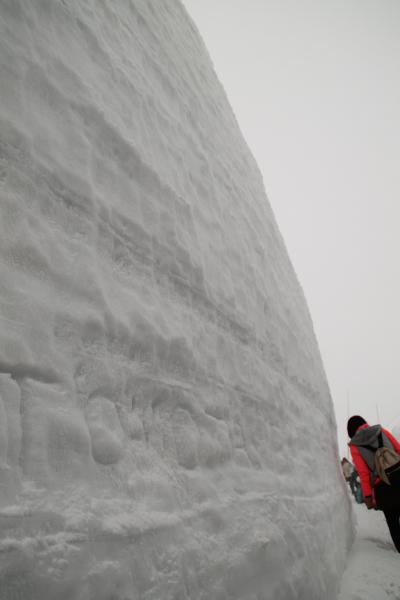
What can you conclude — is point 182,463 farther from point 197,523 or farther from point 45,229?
point 45,229

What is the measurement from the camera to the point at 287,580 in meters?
1.61

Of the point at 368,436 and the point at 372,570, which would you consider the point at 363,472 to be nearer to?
the point at 368,436

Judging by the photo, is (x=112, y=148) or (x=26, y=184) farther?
(x=112, y=148)

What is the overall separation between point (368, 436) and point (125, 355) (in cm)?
257

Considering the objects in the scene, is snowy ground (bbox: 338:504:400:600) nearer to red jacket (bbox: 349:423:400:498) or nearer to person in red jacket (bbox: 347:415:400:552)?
person in red jacket (bbox: 347:415:400:552)

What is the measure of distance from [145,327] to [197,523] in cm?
66

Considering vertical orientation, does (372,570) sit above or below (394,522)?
below

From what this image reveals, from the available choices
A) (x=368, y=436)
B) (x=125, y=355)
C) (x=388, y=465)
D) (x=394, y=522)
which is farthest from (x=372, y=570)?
(x=125, y=355)

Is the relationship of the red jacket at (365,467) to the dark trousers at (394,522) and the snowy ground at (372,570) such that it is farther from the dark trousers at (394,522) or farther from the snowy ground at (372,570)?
the snowy ground at (372,570)

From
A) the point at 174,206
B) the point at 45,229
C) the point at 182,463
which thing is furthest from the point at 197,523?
the point at 174,206

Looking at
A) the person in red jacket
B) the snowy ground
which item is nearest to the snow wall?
the snowy ground

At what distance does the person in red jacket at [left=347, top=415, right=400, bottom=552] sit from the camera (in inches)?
109

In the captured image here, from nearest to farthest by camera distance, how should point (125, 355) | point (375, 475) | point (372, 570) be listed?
1. point (125, 355)
2. point (372, 570)
3. point (375, 475)

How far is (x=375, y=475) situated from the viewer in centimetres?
287
